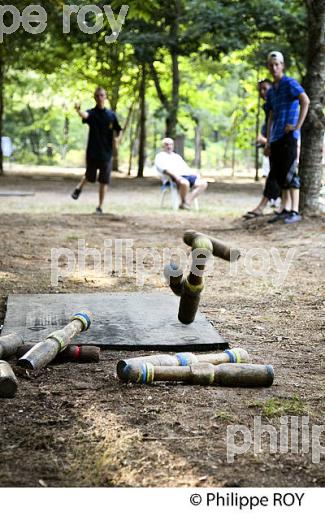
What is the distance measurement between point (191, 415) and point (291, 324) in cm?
192

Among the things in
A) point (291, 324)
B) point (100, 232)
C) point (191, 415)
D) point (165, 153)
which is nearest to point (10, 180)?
point (165, 153)

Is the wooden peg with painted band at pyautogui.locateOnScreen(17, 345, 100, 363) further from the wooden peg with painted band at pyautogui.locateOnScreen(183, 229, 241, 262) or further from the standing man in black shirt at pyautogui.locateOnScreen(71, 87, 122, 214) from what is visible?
the standing man in black shirt at pyautogui.locateOnScreen(71, 87, 122, 214)

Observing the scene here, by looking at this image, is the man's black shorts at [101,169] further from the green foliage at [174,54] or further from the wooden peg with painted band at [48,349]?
the wooden peg with painted band at [48,349]

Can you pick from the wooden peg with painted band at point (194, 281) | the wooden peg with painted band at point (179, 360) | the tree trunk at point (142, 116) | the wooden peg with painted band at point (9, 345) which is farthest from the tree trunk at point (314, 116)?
the tree trunk at point (142, 116)

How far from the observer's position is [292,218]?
963 cm

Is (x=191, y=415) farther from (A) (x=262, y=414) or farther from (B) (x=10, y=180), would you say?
(B) (x=10, y=180)

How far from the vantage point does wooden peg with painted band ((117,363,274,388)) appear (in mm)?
3416

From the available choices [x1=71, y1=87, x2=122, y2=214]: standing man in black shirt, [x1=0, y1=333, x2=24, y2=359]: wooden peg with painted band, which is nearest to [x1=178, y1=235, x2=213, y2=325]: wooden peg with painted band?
[x1=0, y1=333, x2=24, y2=359]: wooden peg with painted band

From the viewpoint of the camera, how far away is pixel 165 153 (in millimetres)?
13234

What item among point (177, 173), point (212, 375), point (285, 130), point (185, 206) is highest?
point (285, 130)

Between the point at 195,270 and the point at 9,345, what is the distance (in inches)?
44.9

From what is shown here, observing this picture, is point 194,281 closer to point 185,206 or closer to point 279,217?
point 279,217

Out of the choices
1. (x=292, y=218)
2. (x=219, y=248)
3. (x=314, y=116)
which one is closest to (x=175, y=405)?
(x=219, y=248)

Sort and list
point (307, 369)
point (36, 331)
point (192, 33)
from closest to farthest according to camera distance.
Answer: point (307, 369) < point (36, 331) < point (192, 33)
